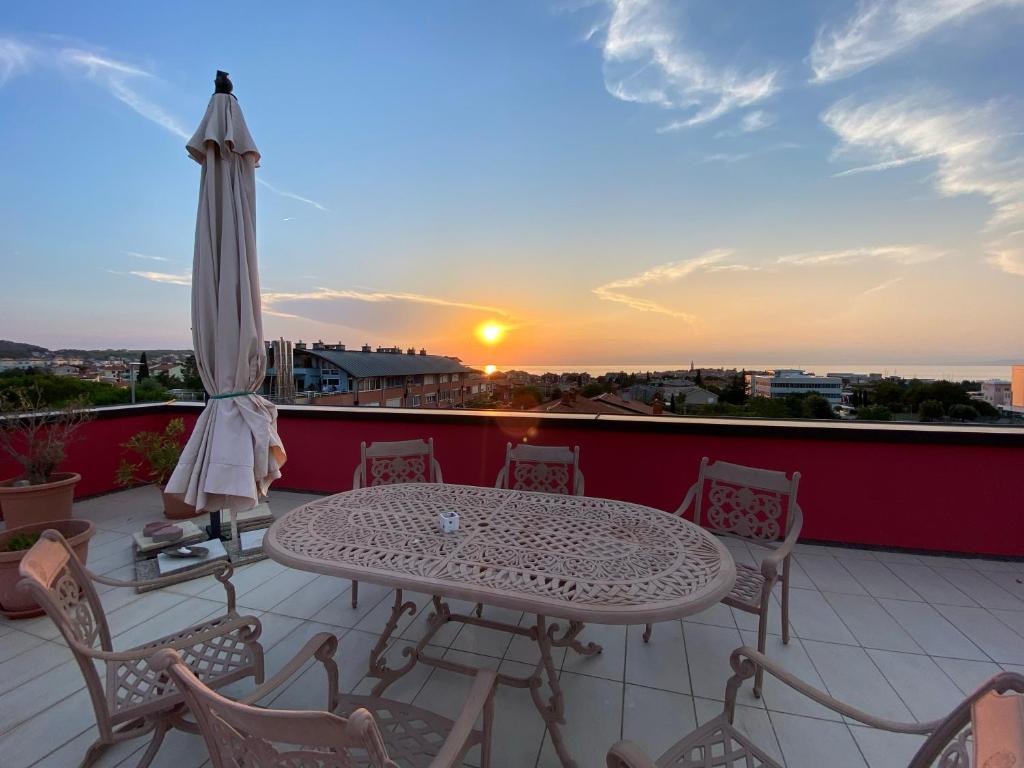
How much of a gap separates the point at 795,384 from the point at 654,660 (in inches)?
112

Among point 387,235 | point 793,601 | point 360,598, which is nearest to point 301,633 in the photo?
point 360,598

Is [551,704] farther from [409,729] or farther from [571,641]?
[409,729]

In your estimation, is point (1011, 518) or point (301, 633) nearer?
point (301, 633)

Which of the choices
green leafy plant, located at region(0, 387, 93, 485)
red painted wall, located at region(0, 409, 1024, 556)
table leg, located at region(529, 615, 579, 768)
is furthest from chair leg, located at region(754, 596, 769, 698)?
green leafy plant, located at region(0, 387, 93, 485)

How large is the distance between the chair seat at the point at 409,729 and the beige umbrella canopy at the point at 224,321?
53.9 inches

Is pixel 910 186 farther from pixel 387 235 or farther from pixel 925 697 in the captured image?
pixel 387 235

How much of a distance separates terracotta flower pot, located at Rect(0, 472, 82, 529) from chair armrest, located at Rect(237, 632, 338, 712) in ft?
10.4

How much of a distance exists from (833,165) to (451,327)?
17.9 ft

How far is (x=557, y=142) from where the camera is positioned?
5125 mm

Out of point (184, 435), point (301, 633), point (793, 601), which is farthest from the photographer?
point (184, 435)

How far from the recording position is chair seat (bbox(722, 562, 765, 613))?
70.5 inches

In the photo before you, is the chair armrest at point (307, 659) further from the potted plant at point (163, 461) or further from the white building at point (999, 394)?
the white building at point (999, 394)

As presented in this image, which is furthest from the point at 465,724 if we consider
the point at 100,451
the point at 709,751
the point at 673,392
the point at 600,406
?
the point at 100,451

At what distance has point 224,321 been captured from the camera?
2283 mm
